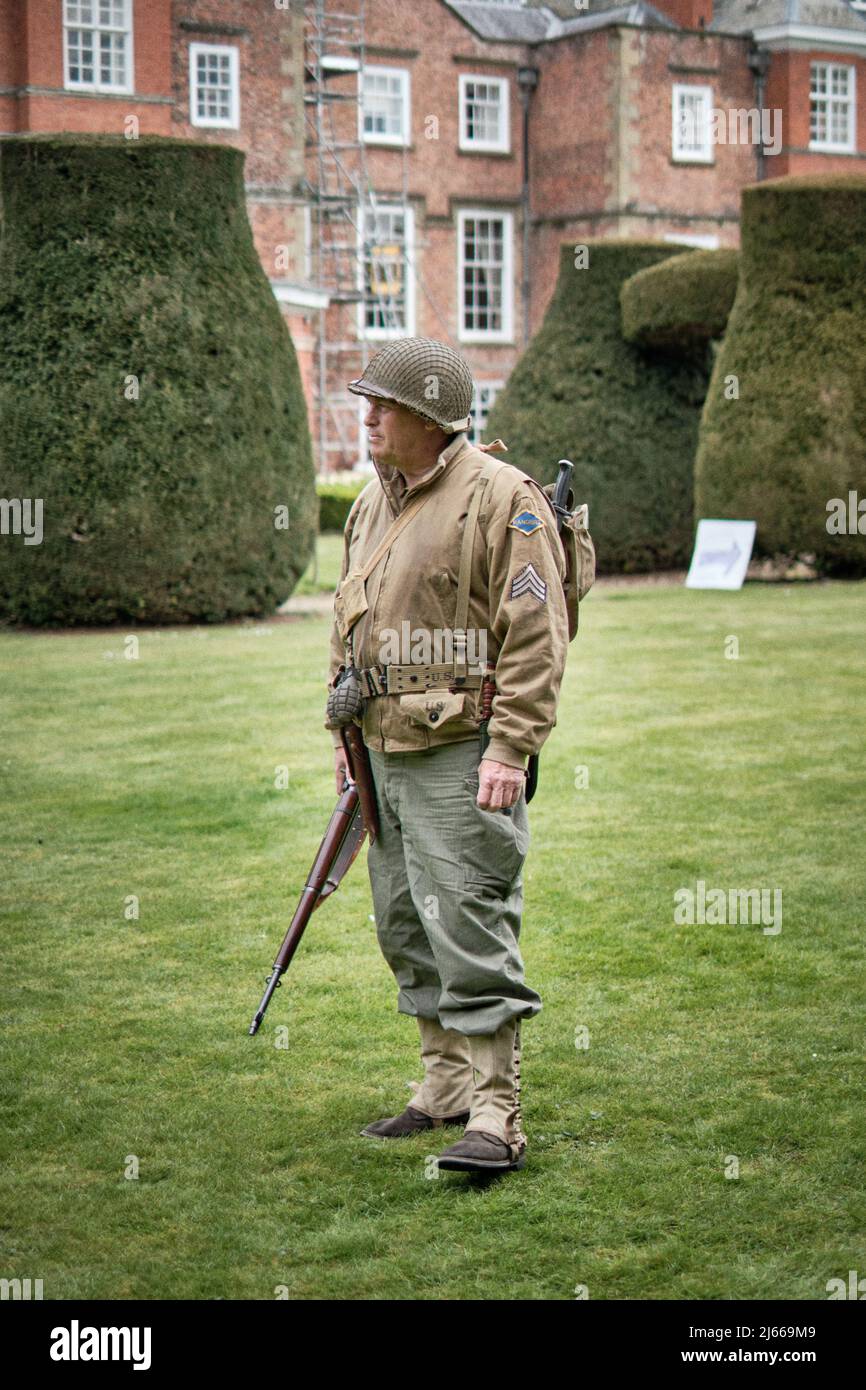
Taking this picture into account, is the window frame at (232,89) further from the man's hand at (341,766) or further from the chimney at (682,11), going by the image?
the man's hand at (341,766)

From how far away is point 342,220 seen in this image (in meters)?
37.9

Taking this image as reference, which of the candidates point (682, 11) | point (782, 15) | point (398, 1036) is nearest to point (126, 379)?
point (398, 1036)

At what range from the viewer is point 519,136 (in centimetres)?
4091

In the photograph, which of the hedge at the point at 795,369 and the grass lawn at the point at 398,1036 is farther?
the hedge at the point at 795,369

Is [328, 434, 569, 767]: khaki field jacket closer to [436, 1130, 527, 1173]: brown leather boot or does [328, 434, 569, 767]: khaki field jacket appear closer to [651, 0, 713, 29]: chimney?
[436, 1130, 527, 1173]: brown leather boot

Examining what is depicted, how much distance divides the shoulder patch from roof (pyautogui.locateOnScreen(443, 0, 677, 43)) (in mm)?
38298

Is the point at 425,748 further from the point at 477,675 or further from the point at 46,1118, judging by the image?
the point at 46,1118

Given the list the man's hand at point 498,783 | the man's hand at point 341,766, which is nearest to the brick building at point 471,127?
the man's hand at point 341,766

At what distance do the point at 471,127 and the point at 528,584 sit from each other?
3860 centimetres

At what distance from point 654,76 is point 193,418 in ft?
93.9

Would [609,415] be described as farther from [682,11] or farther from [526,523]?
[682,11]

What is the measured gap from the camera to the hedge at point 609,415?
19.8m

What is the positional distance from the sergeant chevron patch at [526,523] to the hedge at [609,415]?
606 inches
